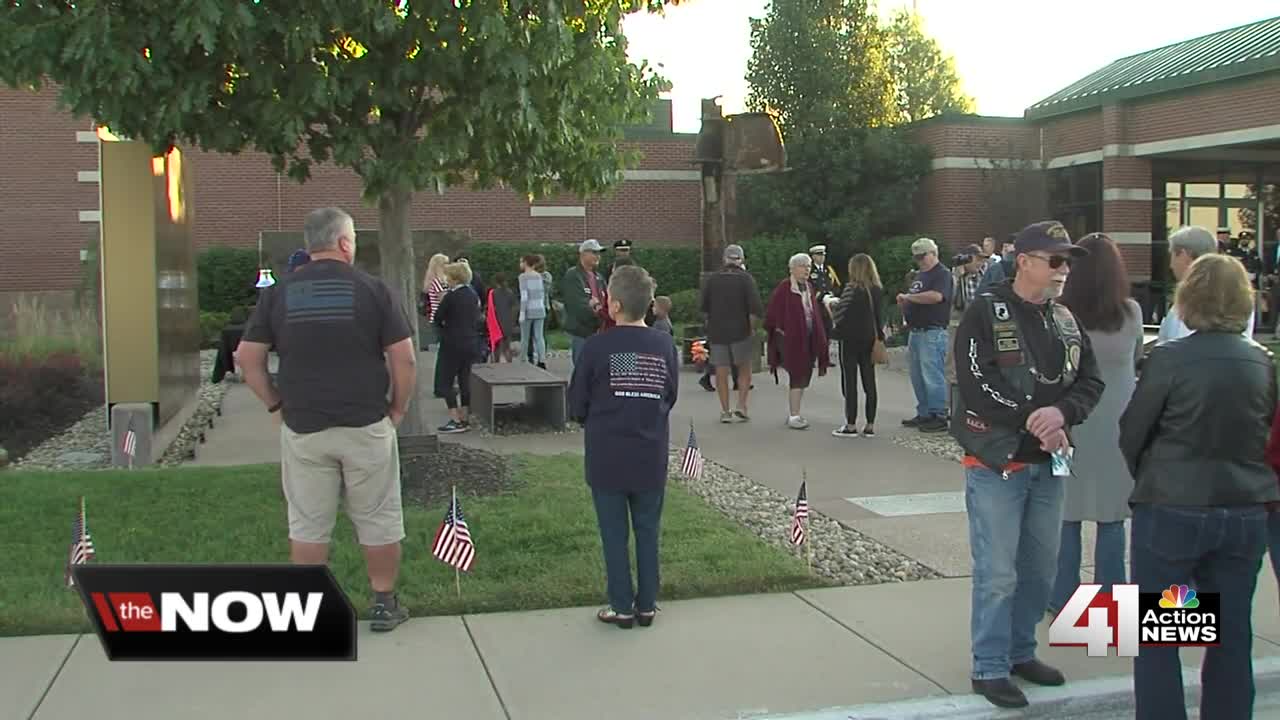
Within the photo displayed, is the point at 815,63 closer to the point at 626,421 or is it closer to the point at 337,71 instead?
the point at 337,71

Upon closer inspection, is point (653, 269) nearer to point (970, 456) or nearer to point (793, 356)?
point (793, 356)

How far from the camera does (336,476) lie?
5.54m

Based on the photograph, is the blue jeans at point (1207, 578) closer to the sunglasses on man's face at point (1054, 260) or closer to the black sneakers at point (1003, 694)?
the black sneakers at point (1003, 694)

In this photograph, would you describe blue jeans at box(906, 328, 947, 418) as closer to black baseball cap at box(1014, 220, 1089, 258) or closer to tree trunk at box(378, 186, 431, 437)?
tree trunk at box(378, 186, 431, 437)

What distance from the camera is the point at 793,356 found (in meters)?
12.0

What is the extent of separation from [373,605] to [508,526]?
1.62m

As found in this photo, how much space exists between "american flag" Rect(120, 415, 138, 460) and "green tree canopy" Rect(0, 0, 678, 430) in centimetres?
236

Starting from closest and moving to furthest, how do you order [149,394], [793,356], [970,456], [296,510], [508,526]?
[970,456] < [296,510] < [508,526] < [149,394] < [793,356]

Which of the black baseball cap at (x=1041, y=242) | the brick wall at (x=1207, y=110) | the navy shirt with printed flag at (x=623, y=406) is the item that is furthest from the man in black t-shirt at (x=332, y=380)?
the brick wall at (x=1207, y=110)

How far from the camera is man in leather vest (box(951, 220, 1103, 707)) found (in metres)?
4.79

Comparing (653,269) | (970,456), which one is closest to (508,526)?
(970,456)

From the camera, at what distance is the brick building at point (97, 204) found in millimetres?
26062

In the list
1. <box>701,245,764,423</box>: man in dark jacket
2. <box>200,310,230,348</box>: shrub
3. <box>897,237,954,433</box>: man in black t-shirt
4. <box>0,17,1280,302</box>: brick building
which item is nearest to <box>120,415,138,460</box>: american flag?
<box>701,245,764,423</box>: man in dark jacket

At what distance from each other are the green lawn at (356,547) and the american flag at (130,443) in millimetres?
400
